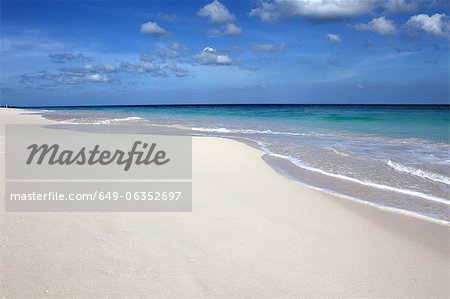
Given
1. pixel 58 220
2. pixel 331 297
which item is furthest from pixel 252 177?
pixel 331 297

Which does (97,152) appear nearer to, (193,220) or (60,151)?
(60,151)

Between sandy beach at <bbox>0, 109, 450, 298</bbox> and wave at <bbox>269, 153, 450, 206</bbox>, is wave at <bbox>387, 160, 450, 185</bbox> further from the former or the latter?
sandy beach at <bbox>0, 109, 450, 298</bbox>

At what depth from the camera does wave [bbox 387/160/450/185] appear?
733cm

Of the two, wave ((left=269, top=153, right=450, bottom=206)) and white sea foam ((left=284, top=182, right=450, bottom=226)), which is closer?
white sea foam ((left=284, top=182, right=450, bottom=226))

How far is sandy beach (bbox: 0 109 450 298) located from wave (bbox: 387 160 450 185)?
3.02 metres

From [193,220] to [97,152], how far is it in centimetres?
559

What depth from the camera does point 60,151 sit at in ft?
29.7

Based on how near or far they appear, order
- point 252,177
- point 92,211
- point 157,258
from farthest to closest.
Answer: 1. point 252,177
2. point 92,211
3. point 157,258

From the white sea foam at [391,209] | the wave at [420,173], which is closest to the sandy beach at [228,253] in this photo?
the white sea foam at [391,209]

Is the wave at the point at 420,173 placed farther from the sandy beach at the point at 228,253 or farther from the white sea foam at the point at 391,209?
the sandy beach at the point at 228,253

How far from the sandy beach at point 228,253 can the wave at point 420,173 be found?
9.90 feet

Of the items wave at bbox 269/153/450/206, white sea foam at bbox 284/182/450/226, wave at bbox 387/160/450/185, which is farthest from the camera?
wave at bbox 387/160/450/185

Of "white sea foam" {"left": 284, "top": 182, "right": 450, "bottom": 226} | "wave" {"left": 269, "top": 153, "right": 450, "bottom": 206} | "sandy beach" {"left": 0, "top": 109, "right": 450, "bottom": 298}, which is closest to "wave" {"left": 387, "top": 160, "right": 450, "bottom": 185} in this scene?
"wave" {"left": 269, "top": 153, "right": 450, "bottom": 206}

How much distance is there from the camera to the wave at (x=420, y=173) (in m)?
7.33
